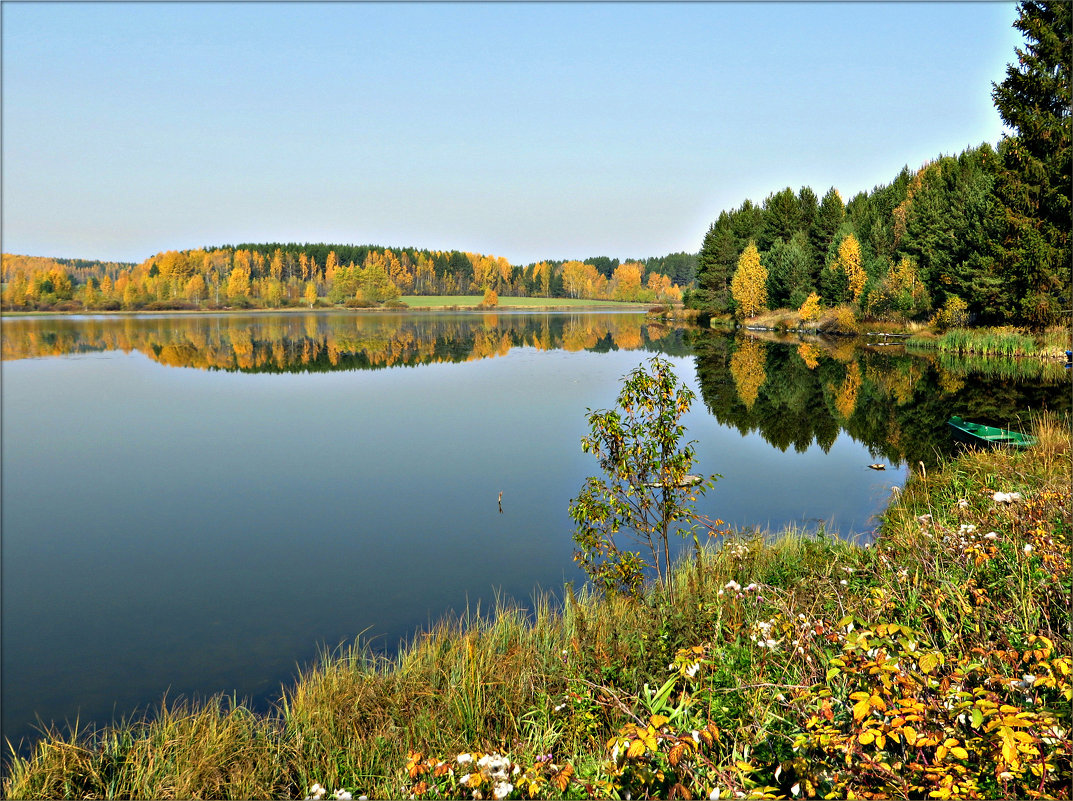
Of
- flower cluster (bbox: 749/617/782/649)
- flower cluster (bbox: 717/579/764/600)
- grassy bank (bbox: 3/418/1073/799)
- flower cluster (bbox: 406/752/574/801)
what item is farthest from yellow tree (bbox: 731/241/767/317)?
flower cluster (bbox: 406/752/574/801)

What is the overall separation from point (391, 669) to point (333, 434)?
55.7ft

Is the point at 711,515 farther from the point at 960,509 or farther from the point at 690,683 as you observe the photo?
the point at 690,683

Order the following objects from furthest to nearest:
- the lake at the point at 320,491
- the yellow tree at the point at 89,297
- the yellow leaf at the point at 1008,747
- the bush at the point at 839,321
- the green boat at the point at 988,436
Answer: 1. the yellow tree at the point at 89,297
2. the bush at the point at 839,321
3. the green boat at the point at 988,436
4. the lake at the point at 320,491
5. the yellow leaf at the point at 1008,747

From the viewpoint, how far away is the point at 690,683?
6.79 m

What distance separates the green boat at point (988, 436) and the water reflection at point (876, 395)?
1.67ft

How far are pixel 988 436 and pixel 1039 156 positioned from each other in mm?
28598

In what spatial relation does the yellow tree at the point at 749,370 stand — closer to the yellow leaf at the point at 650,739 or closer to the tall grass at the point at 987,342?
the tall grass at the point at 987,342

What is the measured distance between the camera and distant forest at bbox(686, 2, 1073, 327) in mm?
37250

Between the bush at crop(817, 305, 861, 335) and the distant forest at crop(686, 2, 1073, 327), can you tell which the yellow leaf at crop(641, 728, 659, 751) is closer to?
the distant forest at crop(686, 2, 1073, 327)

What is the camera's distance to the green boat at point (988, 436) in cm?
1728

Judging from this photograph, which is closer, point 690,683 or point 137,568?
point 690,683

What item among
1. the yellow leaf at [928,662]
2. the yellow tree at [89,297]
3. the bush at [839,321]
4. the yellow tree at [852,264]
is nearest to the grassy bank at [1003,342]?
the bush at [839,321]

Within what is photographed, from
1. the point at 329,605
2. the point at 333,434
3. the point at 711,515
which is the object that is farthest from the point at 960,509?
the point at 333,434

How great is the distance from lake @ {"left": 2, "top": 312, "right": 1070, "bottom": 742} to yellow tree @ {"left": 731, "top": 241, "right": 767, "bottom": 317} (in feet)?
134
